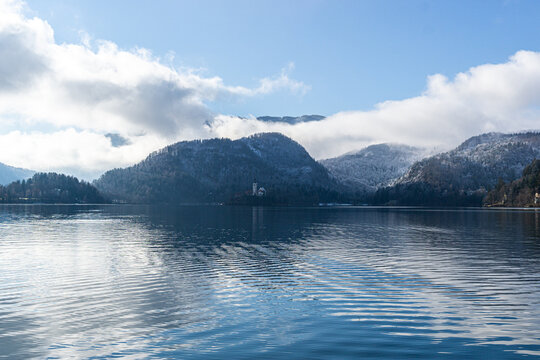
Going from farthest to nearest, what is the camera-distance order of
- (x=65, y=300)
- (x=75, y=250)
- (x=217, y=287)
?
(x=75, y=250) < (x=217, y=287) < (x=65, y=300)

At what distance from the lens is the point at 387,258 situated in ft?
197

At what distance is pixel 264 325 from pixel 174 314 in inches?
276

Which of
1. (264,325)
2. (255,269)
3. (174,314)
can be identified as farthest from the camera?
(255,269)

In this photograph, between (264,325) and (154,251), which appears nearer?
(264,325)

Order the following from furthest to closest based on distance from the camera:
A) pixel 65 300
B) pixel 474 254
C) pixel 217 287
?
pixel 474 254 < pixel 217 287 < pixel 65 300

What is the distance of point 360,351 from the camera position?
2298 centimetres

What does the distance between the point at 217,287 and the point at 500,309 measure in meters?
23.3

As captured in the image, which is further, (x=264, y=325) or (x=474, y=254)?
(x=474, y=254)

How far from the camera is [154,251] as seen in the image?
224ft

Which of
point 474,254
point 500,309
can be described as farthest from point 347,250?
point 500,309

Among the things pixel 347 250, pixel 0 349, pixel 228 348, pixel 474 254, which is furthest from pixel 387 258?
pixel 0 349

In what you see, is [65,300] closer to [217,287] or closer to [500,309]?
[217,287]

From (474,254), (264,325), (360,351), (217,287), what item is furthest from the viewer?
(474,254)

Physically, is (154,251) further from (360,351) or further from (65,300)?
(360,351)
